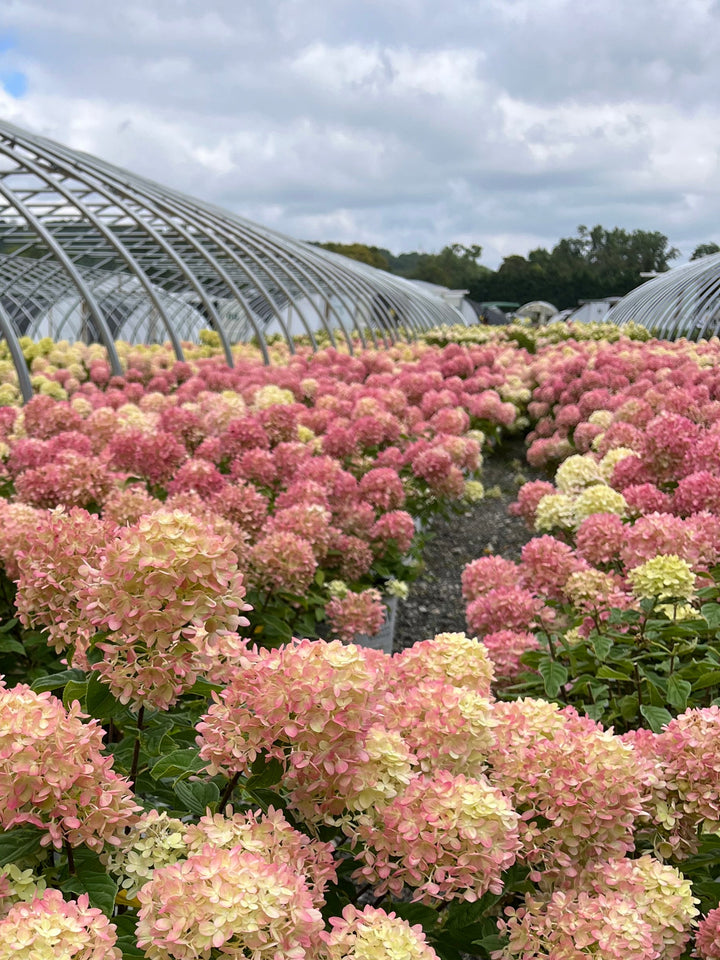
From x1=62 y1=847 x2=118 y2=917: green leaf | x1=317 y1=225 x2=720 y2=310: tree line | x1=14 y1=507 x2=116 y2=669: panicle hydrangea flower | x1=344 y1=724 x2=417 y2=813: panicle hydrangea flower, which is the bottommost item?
x1=62 y1=847 x2=118 y2=917: green leaf

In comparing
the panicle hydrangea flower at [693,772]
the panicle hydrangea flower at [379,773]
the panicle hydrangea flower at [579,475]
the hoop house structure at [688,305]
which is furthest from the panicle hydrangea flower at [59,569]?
the hoop house structure at [688,305]

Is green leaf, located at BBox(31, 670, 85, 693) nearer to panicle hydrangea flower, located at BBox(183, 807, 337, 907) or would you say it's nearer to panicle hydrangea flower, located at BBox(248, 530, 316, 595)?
panicle hydrangea flower, located at BBox(183, 807, 337, 907)

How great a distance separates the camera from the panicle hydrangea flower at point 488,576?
283 centimetres

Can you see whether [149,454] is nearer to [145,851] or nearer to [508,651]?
[508,651]

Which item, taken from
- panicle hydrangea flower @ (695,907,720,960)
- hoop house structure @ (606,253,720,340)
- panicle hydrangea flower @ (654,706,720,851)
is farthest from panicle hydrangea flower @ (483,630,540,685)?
hoop house structure @ (606,253,720,340)

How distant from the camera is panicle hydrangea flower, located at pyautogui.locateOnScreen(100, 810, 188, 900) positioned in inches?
43.8

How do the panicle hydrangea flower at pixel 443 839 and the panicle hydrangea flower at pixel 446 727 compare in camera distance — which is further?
the panicle hydrangea flower at pixel 446 727

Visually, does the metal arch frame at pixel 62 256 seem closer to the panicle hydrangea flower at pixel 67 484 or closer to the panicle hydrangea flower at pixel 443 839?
the panicle hydrangea flower at pixel 67 484

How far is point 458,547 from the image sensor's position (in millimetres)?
6539

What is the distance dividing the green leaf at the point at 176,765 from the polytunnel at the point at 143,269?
469 centimetres

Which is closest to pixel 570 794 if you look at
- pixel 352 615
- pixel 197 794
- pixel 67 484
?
pixel 197 794

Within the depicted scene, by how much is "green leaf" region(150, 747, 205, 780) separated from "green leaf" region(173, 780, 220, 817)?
0.06 ft

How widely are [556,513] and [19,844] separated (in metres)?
2.70

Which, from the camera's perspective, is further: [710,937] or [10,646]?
[10,646]
